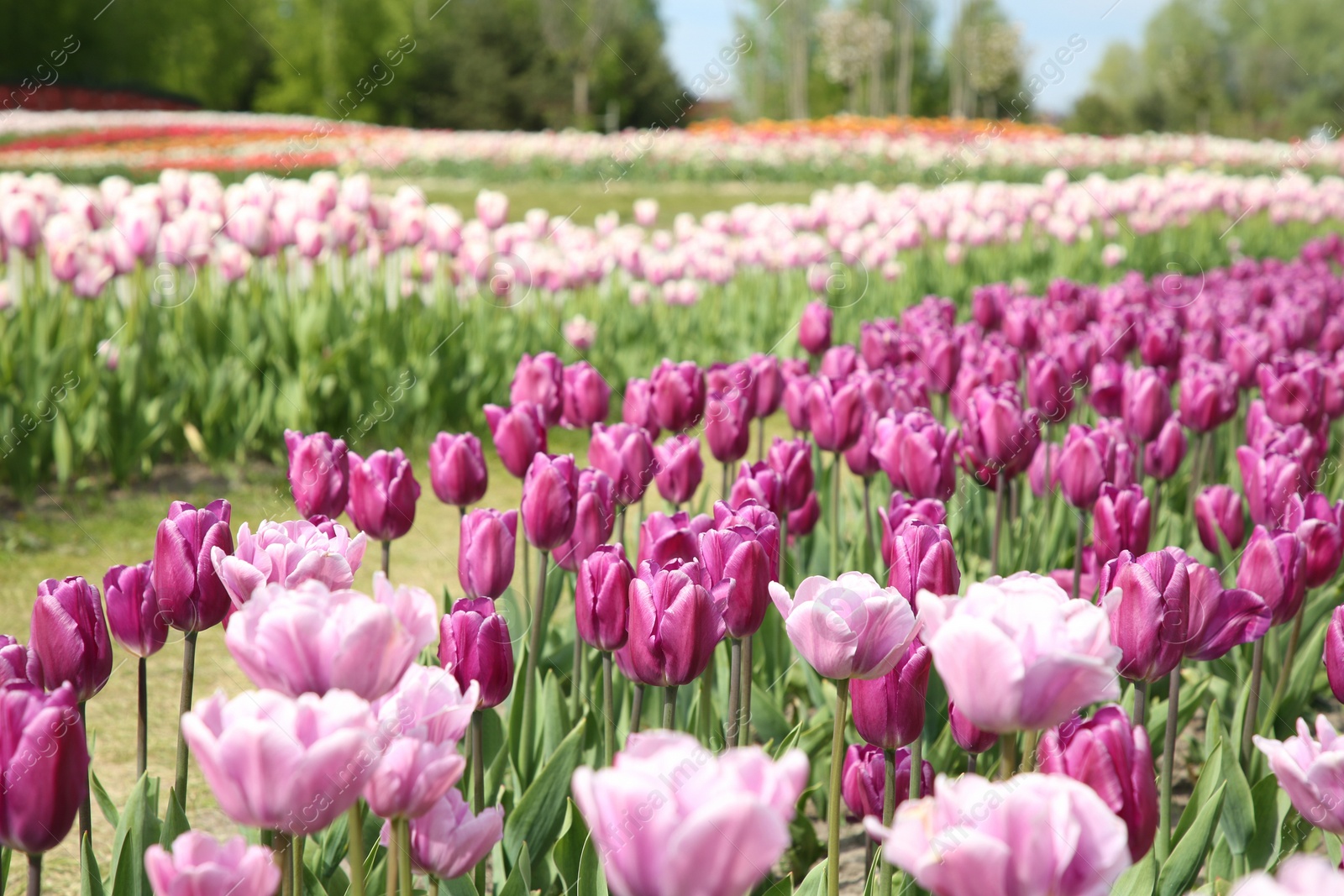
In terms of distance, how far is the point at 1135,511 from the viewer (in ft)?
7.06

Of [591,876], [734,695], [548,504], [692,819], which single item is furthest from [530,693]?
[692,819]

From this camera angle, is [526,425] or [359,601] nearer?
[359,601]

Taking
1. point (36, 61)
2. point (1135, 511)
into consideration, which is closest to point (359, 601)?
point (1135, 511)

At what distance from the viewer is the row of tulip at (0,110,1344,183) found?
67.9ft

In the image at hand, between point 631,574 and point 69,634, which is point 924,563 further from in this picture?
point 69,634

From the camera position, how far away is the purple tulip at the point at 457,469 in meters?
2.27

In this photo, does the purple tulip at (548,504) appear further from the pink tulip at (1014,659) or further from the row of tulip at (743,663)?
the pink tulip at (1014,659)

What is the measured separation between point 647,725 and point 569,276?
13.0ft

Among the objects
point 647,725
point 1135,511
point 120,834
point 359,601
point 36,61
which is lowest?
point 647,725

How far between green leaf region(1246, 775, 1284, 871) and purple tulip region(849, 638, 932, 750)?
35.3 inches

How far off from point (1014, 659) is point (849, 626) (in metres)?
0.27

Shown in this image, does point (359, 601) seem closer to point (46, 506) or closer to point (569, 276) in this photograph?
point (46, 506)

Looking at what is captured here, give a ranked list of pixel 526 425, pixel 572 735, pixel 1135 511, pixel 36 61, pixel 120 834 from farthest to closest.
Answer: pixel 36 61
pixel 526 425
pixel 1135 511
pixel 572 735
pixel 120 834

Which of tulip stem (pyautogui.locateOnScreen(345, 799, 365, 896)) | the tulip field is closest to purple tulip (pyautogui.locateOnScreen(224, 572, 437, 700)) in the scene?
the tulip field
